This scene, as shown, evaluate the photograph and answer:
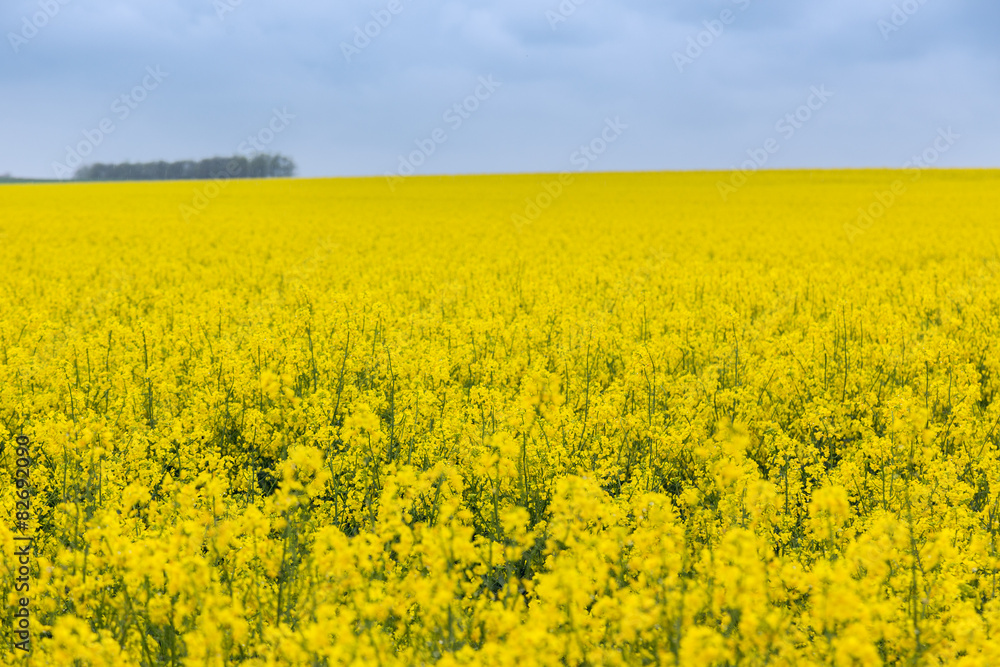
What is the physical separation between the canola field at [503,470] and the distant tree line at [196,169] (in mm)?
74751

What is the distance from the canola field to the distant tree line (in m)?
74.8

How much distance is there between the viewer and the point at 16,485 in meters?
4.59

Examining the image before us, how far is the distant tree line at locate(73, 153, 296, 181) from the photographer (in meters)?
82.4

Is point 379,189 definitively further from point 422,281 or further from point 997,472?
point 997,472

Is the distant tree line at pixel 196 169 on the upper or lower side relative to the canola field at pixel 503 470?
upper

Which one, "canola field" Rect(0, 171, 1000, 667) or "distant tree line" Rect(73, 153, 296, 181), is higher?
"distant tree line" Rect(73, 153, 296, 181)

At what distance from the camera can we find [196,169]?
8319cm

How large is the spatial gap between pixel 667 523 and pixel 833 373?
4.03 metres

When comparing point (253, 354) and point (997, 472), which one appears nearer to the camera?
point (997, 472)

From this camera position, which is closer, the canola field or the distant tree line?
the canola field

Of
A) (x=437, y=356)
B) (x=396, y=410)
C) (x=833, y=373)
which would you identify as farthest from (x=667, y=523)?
(x=833, y=373)

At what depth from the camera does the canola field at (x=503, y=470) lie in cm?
280

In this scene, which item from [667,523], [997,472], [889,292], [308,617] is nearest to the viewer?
[308,617]

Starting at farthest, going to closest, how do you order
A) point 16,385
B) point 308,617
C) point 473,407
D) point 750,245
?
point 750,245 → point 16,385 → point 473,407 → point 308,617
